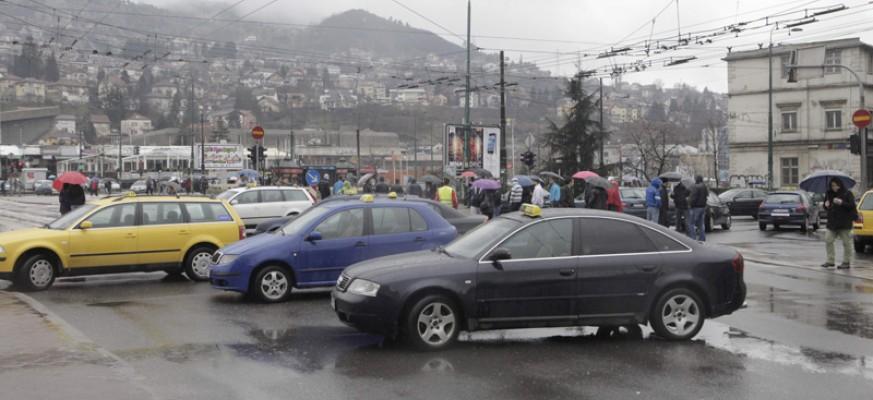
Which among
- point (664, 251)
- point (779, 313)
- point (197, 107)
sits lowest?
point (779, 313)

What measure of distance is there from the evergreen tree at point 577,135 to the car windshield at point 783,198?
3029 cm

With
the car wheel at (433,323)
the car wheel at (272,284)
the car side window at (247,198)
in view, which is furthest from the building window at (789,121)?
the car wheel at (433,323)

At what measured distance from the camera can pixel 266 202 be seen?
24734 mm

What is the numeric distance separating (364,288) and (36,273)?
24.2ft

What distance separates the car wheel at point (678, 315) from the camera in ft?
28.9

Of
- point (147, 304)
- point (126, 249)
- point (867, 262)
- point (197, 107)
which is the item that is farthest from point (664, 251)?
point (197, 107)

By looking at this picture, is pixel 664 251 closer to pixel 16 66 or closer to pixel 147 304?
pixel 147 304

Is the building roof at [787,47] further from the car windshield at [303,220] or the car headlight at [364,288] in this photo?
the car headlight at [364,288]

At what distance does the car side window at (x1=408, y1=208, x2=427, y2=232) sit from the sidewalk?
4.81 metres

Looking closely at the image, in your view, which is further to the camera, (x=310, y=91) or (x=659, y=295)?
(x=310, y=91)

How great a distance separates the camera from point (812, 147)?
205 ft

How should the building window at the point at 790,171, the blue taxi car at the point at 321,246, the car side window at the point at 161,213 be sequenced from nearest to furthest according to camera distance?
the blue taxi car at the point at 321,246, the car side window at the point at 161,213, the building window at the point at 790,171

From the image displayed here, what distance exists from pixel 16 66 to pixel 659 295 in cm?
18668

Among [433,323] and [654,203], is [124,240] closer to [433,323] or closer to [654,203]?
[433,323]
